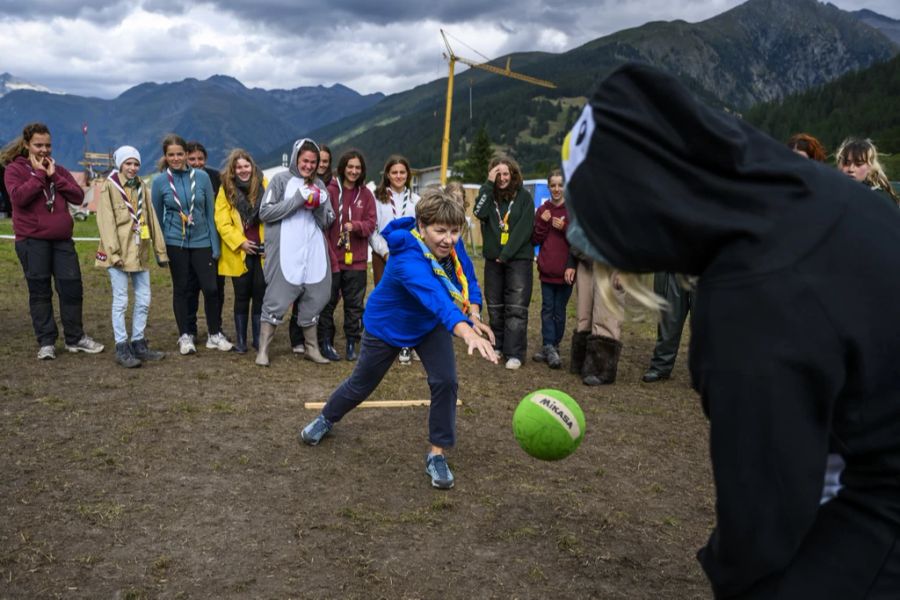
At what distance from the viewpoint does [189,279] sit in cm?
893

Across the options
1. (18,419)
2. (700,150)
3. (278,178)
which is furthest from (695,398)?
(700,150)

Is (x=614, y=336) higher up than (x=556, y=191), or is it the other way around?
(x=556, y=191)

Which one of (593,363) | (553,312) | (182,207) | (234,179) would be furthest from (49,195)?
(593,363)

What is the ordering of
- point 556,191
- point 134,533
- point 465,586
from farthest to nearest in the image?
1. point 556,191
2. point 134,533
3. point 465,586

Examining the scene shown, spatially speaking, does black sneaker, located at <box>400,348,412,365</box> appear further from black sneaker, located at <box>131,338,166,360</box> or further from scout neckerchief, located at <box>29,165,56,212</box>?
scout neckerchief, located at <box>29,165,56,212</box>

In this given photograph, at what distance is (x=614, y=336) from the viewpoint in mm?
8383

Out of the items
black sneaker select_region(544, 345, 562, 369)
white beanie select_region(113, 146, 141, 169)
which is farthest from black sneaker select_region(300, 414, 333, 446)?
white beanie select_region(113, 146, 141, 169)

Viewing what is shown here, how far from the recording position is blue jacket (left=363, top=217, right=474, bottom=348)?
4.70m

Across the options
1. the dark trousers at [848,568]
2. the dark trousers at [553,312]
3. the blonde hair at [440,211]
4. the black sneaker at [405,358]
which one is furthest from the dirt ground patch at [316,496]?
the dark trousers at [848,568]

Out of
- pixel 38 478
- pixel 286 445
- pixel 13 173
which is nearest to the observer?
pixel 38 478

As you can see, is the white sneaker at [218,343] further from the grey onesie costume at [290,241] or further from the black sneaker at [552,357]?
the black sneaker at [552,357]

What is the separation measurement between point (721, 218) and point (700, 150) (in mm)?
→ 127

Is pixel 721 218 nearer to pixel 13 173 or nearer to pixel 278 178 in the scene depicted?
pixel 278 178

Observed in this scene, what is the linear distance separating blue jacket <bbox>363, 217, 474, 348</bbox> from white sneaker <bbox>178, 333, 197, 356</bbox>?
14.4 ft
